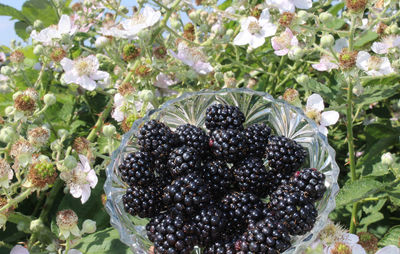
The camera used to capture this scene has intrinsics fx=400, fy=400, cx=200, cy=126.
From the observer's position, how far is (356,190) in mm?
1200

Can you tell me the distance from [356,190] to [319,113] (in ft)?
0.96

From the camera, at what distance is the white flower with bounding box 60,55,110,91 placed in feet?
4.79

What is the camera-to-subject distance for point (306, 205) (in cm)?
105

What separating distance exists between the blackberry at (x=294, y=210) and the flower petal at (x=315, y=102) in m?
0.35

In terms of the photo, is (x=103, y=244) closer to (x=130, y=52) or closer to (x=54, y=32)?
(x=130, y=52)

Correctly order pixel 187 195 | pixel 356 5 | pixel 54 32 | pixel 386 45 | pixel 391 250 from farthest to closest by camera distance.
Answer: pixel 54 32 → pixel 386 45 → pixel 356 5 → pixel 187 195 → pixel 391 250

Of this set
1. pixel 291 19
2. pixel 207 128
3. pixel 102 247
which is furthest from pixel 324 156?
pixel 102 247

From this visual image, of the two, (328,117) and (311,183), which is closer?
(311,183)

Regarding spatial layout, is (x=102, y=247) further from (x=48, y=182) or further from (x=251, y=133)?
(x=251, y=133)

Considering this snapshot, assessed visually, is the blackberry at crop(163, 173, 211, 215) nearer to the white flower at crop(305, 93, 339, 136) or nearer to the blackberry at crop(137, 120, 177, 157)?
the blackberry at crop(137, 120, 177, 157)

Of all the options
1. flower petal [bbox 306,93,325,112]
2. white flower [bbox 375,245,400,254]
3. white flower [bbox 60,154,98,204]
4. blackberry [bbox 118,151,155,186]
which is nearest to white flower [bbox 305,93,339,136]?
flower petal [bbox 306,93,325,112]

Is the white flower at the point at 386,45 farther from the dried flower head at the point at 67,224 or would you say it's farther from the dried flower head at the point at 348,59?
the dried flower head at the point at 67,224

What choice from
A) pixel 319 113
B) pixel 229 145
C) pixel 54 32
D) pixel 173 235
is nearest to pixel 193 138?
pixel 229 145

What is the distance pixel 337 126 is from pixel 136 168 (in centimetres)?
93
